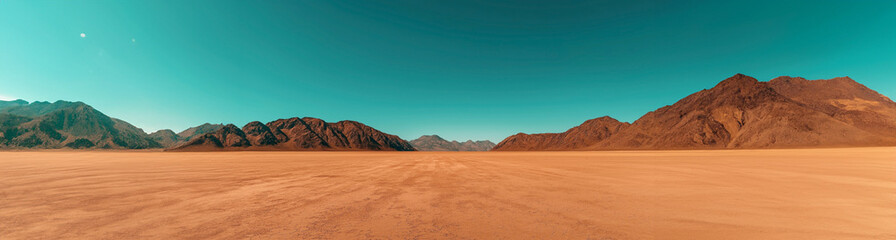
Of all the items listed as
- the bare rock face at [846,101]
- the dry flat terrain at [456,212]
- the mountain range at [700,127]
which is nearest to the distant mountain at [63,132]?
the mountain range at [700,127]

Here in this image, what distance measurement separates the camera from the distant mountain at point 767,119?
91.1 metres

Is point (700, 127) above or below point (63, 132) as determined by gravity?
above

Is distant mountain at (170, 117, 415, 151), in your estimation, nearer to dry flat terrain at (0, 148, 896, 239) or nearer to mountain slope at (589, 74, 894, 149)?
mountain slope at (589, 74, 894, 149)

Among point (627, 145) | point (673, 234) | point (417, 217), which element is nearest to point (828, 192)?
point (673, 234)

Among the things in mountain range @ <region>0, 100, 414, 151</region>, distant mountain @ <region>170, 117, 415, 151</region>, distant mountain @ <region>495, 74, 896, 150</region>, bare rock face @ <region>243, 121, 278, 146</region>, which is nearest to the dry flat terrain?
distant mountain @ <region>495, 74, 896, 150</region>

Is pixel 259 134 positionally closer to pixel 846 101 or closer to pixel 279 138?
pixel 279 138

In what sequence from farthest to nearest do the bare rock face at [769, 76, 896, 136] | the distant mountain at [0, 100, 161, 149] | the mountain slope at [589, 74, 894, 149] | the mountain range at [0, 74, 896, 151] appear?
the distant mountain at [0, 100, 161, 149] → the bare rock face at [769, 76, 896, 136] → the mountain range at [0, 74, 896, 151] → the mountain slope at [589, 74, 894, 149]

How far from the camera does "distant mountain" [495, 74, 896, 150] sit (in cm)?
9106

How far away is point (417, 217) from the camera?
5.97 m

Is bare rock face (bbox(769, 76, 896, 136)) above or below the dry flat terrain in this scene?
above

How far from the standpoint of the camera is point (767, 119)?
4200 inches

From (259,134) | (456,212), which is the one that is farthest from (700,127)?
(259,134)

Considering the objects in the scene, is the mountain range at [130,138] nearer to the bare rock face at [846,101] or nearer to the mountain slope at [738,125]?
the mountain slope at [738,125]

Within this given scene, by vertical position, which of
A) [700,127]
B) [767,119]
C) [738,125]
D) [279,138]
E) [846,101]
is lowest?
[279,138]
